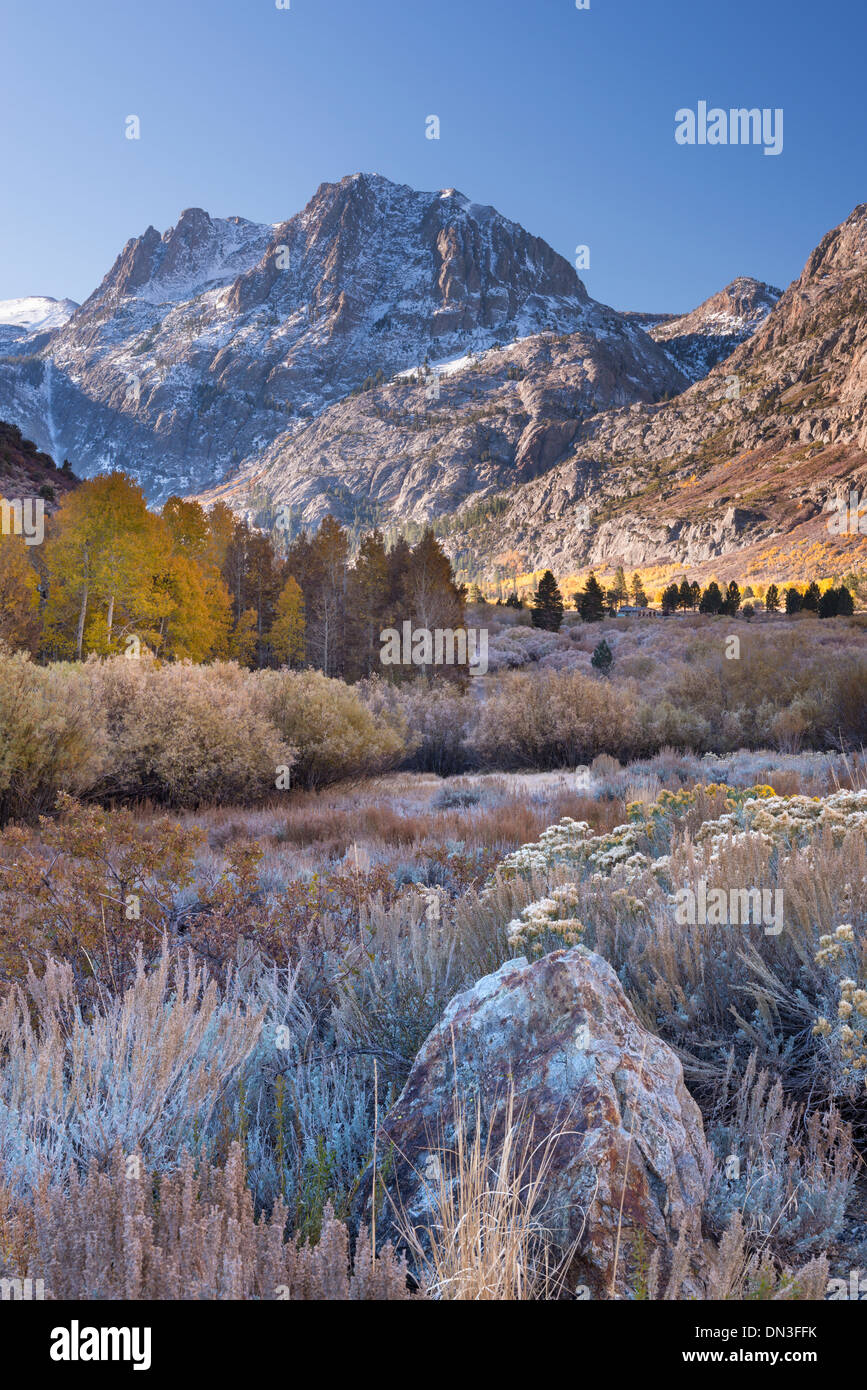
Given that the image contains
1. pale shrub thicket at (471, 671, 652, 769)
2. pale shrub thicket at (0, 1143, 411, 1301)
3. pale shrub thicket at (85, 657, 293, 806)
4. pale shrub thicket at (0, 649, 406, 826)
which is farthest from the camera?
pale shrub thicket at (471, 671, 652, 769)

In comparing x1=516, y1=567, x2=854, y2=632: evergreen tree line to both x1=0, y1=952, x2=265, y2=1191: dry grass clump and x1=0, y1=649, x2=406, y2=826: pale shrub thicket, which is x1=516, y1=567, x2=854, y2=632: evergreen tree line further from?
x1=0, y1=952, x2=265, y2=1191: dry grass clump

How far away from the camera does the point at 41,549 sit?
83.0 ft

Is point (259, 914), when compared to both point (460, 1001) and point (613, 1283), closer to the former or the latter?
point (460, 1001)

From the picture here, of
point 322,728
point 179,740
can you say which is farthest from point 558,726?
point 179,740

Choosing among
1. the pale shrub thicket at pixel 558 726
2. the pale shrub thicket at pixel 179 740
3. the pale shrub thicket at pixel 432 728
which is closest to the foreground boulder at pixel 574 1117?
the pale shrub thicket at pixel 179 740

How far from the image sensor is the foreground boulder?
154 centimetres

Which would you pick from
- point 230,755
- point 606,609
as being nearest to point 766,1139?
point 230,755

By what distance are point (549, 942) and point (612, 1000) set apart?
121 cm

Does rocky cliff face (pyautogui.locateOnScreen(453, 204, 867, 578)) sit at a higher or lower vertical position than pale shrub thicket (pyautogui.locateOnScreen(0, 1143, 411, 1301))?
higher

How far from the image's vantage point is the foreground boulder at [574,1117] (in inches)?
60.7

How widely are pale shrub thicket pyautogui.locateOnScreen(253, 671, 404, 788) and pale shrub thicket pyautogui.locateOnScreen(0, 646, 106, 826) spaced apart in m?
3.40

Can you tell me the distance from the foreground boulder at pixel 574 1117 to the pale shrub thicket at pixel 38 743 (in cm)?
834

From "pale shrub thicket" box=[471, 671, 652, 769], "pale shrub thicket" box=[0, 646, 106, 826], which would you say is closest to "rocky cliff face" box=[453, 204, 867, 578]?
"pale shrub thicket" box=[471, 671, 652, 769]

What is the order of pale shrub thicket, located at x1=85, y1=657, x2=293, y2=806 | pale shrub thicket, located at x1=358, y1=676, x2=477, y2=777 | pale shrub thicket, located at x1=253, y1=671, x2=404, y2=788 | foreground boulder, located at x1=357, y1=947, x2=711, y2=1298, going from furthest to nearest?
pale shrub thicket, located at x1=358, y1=676, x2=477, y2=777, pale shrub thicket, located at x1=253, y1=671, x2=404, y2=788, pale shrub thicket, located at x1=85, y1=657, x2=293, y2=806, foreground boulder, located at x1=357, y1=947, x2=711, y2=1298
